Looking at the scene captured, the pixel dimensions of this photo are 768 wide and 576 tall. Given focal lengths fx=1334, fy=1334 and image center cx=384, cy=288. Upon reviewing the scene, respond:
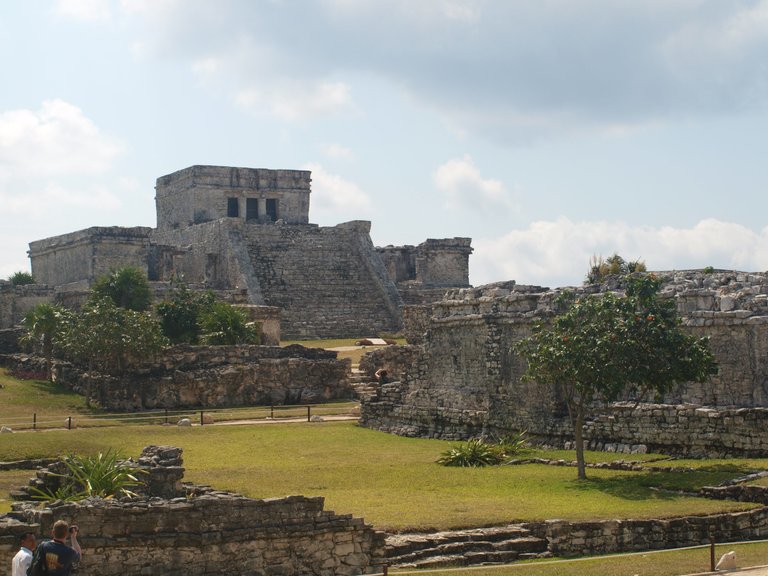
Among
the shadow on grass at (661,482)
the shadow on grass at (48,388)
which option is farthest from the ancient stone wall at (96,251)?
the shadow on grass at (661,482)

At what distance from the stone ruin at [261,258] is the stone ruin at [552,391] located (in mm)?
17238

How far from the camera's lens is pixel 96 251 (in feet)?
163

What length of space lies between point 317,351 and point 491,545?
22024 mm

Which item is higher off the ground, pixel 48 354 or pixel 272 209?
pixel 272 209

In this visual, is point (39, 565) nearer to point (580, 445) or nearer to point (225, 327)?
point (580, 445)

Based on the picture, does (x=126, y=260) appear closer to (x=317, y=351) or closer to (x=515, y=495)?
(x=317, y=351)

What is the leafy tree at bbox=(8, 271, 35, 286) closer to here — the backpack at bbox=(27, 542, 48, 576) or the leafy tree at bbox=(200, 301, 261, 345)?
the leafy tree at bbox=(200, 301, 261, 345)

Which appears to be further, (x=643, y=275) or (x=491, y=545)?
(x=643, y=275)

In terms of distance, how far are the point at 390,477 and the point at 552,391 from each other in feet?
18.9

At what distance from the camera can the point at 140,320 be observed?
3525 cm

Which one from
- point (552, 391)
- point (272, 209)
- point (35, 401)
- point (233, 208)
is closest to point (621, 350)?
point (552, 391)

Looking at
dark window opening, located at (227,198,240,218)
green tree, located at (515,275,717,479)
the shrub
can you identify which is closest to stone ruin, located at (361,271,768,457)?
green tree, located at (515,275,717,479)

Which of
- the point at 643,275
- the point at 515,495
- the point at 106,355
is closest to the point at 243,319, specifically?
the point at 106,355

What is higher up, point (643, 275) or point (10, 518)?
point (643, 275)
